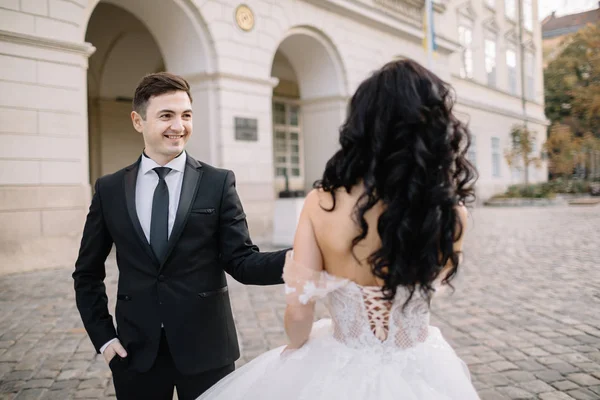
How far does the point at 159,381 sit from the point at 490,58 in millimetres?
26720

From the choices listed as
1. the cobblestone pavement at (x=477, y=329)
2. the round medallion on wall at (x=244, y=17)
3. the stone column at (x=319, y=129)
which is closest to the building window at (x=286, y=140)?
the stone column at (x=319, y=129)

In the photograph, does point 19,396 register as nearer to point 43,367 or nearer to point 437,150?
point 43,367

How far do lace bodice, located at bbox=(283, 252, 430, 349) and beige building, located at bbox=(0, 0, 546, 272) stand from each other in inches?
60.8

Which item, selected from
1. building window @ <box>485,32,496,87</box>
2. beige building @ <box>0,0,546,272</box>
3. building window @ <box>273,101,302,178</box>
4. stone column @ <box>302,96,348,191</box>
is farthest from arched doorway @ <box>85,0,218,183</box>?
building window @ <box>485,32,496,87</box>

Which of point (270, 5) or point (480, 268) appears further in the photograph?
point (270, 5)

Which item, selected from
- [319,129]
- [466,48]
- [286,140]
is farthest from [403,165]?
[466,48]

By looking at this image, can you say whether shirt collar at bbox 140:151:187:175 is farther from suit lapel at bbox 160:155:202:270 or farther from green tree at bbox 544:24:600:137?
green tree at bbox 544:24:600:137

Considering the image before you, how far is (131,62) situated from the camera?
1359 cm

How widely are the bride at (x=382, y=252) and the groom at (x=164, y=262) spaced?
0.94ft

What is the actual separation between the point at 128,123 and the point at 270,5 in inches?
218

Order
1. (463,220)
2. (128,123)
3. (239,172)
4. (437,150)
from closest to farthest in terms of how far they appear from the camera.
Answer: (437,150) < (463,220) < (239,172) < (128,123)

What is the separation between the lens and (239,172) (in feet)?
35.8

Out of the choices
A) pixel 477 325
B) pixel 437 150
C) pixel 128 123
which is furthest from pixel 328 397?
pixel 128 123

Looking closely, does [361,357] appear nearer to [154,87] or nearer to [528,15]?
[154,87]
